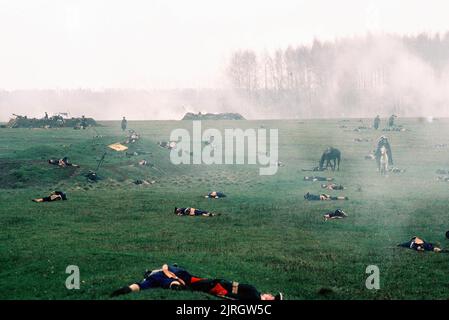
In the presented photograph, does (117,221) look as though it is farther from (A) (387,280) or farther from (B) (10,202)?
(A) (387,280)

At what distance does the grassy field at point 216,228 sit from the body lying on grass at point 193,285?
37cm

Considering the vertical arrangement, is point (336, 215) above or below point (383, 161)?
below

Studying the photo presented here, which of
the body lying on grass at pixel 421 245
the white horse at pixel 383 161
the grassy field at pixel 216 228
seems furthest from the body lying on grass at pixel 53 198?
the white horse at pixel 383 161

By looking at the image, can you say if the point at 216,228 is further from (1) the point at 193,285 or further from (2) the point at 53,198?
(2) the point at 53,198

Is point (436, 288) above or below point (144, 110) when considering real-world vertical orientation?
below

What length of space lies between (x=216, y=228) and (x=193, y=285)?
917cm

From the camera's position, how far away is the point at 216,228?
21.6 metres

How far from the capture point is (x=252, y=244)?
61.5 ft

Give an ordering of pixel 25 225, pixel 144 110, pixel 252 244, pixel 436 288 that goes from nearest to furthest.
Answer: pixel 436 288 → pixel 252 244 → pixel 25 225 → pixel 144 110

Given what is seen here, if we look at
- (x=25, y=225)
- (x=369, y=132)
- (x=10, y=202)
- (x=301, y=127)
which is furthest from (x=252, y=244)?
(x=301, y=127)

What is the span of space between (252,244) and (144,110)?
111 meters

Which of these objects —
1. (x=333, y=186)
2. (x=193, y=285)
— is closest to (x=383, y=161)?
(x=333, y=186)

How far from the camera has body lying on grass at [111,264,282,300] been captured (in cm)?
1184

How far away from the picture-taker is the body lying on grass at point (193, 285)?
38.8 ft
